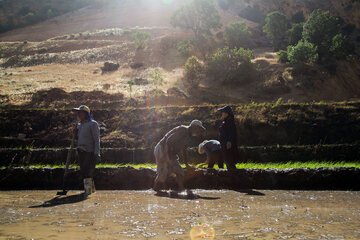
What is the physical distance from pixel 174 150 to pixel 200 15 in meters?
54.2

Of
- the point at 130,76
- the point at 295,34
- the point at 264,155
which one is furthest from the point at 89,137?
the point at 295,34

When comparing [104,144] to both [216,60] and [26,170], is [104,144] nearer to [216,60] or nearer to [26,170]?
[26,170]

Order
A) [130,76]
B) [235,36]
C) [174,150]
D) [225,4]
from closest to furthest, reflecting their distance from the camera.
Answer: [174,150] → [130,76] → [235,36] → [225,4]

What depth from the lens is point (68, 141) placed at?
15852mm

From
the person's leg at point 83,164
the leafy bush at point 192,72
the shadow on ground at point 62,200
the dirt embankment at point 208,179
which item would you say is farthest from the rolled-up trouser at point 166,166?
the leafy bush at point 192,72

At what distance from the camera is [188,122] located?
54.8 feet

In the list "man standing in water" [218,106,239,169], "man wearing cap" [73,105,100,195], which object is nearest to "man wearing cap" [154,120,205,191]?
"man standing in water" [218,106,239,169]

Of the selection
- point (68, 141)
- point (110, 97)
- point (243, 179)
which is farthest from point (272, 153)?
point (110, 97)

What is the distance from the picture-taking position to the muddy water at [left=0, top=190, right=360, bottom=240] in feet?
14.8

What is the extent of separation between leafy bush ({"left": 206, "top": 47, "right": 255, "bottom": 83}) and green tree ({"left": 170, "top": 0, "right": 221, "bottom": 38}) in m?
17.0

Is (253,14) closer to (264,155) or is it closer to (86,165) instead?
(264,155)

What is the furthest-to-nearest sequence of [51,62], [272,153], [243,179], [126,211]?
[51,62], [272,153], [243,179], [126,211]

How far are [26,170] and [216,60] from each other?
3418 centimetres

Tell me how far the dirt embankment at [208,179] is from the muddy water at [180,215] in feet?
2.45
